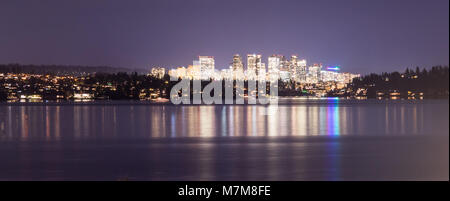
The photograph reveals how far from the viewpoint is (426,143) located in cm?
2553

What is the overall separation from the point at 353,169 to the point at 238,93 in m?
142

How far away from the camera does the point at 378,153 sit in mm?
21078

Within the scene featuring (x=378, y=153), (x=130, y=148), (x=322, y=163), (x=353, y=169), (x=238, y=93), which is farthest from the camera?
(x=238, y=93)

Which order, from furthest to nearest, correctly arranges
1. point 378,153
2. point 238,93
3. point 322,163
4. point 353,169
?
point 238,93 < point 378,153 < point 322,163 < point 353,169

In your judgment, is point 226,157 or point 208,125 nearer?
point 226,157

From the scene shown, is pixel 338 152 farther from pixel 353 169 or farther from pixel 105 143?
pixel 105 143

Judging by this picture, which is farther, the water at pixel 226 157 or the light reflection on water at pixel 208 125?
the light reflection on water at pixel 208 125

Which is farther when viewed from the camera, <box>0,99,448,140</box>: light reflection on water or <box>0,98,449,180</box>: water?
<box>0,99,448,140</box>: light reflection on water

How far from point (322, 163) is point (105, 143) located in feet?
37.5

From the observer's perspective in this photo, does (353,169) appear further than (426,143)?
No
